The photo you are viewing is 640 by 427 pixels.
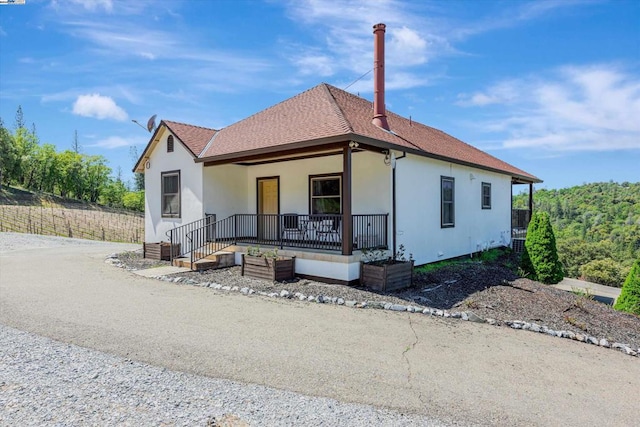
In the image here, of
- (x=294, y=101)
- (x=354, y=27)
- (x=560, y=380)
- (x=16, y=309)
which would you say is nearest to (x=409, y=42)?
(x=354, y=27)

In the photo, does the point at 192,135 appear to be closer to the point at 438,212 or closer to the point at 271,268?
the point at 271,268

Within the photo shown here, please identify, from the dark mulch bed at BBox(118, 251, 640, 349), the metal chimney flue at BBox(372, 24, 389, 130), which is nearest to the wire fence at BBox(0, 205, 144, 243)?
the dark mulch bed at BBox(118, 251, 640, 349)

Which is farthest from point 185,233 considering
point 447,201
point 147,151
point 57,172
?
point 57,172

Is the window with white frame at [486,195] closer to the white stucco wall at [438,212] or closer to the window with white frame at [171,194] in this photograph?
the white stucco wall at [438,212]

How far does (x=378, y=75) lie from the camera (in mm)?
10250

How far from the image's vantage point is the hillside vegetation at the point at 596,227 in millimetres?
20469

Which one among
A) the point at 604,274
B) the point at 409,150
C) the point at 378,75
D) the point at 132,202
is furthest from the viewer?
the point at 132,202

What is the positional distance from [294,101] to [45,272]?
854cm

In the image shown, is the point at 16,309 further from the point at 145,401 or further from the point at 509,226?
the point at 509,226

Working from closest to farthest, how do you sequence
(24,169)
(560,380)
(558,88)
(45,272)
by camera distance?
(560,380) < (45,272) < (558,88) < (24,169)

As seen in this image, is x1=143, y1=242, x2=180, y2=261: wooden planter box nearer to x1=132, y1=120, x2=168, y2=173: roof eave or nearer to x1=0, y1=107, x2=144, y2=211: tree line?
x1=132, y1=120, x2=168, y2=173: roof eave

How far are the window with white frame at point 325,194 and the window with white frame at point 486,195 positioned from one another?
635 cm

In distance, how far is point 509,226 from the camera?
648 inches

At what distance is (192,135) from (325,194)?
524 centimetres
